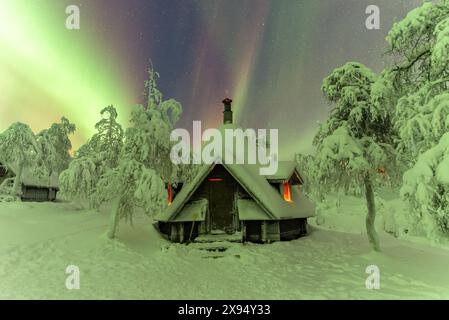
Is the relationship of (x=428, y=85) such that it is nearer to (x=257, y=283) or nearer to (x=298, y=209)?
(x=257, y=283)

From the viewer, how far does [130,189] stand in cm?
1515

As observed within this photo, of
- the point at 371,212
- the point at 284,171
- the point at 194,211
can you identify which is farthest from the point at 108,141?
the point at 371,212

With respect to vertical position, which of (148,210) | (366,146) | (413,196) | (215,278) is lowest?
(215,278)

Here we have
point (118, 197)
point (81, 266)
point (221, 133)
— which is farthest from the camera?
point (221, 133)

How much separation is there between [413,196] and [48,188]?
42363 millimetres

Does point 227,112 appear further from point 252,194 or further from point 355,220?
point 355,220

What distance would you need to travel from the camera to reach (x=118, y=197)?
50.6ft

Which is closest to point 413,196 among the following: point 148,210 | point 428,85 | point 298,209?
point 428,85

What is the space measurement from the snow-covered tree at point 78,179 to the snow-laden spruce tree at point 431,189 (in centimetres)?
1450

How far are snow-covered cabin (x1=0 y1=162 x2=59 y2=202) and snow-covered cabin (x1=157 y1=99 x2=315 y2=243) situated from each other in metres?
23.4

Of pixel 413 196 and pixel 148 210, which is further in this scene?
pixel 148 210

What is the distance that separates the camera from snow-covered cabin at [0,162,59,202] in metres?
32.2

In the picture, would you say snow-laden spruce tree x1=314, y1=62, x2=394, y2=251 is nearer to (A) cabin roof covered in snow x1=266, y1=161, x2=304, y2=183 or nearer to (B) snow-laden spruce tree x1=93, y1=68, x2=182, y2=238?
(A) cabin roof covered in snow x1=266, y1=161, x2=304, y2=183

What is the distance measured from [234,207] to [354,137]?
7.34 metres
